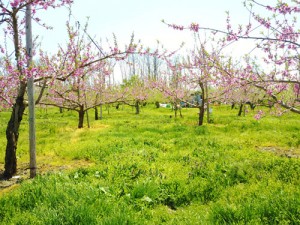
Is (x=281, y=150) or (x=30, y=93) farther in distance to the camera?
(x=281, y=150)

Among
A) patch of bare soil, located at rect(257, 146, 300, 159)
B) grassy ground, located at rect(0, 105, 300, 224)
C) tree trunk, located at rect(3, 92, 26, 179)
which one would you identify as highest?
tree trunk, located at rect(3, 92, 26, 179)

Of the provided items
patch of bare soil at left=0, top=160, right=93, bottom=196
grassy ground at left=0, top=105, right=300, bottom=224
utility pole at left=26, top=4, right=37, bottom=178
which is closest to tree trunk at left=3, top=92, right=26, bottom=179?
patch of bare soil at left=0, top=160, right=93, bottom=196

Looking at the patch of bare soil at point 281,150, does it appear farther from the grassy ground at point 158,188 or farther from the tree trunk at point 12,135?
the tree trunk at point 12,135

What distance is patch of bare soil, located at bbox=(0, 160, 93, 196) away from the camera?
721 cm

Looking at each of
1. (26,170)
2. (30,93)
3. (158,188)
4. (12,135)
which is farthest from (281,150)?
(12,135)

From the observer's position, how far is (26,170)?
8641 mm

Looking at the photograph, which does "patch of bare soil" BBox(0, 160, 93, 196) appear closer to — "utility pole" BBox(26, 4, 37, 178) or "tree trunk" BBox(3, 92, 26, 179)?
"tree trunk" BBox(3, 92, 26, 179)

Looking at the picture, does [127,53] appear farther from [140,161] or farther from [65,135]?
[65,135]

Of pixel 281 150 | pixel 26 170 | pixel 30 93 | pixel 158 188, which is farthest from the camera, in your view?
pixel 281 150

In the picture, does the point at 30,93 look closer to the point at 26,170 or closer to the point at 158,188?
the point at 26,170

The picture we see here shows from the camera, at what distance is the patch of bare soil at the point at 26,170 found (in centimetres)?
721

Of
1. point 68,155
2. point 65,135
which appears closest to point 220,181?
point 68,155

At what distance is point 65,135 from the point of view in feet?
46.8

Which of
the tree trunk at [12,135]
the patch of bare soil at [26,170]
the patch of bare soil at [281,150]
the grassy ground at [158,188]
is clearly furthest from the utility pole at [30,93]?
the patch of bare soil at [281,150]
